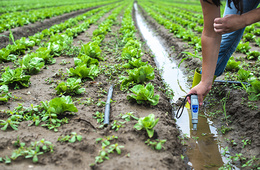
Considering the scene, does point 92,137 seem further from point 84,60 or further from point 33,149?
point 84,60

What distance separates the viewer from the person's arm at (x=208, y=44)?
2.06 metres

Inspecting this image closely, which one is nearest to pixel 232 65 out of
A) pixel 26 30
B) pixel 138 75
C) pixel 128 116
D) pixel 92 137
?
pixel 138 75

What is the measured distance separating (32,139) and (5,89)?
1.15 metres

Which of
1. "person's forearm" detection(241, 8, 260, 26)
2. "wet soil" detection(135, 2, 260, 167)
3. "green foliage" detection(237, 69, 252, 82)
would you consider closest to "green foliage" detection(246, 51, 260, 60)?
"green foliage" detection(237, 69, 252, 82)

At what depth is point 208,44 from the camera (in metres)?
2.29

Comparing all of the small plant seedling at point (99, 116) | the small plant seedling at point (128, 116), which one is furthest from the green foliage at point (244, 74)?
the small plant seedling at point (99, 116)

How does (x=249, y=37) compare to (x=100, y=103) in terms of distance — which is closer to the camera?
(x=100, y=103)

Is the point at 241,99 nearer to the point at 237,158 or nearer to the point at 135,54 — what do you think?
A: the point at 237,158

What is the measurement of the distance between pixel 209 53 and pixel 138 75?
1271 mm

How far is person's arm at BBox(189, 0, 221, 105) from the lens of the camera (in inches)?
81.1

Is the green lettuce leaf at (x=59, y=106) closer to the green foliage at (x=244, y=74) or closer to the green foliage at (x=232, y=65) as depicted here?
the green foliage at (x=244, y=74)

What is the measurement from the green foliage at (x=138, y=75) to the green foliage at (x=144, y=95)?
0.48 metres

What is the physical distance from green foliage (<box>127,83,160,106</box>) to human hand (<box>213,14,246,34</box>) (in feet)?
3.60

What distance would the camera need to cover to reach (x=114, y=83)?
3.62 metres
